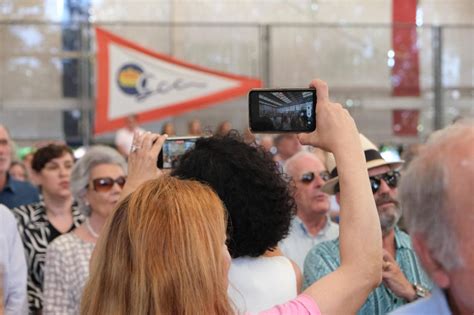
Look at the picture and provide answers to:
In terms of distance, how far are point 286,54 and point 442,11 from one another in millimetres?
2639

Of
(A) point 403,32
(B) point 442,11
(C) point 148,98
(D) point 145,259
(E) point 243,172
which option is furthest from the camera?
(B) point 442,11

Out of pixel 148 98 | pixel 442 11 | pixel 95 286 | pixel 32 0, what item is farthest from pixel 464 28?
pixel 95 286

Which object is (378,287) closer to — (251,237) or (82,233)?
→ (251,237)

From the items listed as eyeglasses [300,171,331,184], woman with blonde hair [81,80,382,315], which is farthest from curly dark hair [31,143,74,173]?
woman with blonde hair [81,80,382,315]

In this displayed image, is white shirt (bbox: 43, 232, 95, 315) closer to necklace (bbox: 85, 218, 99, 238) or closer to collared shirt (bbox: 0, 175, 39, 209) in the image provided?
necklace (bbox: 85, 218, 99, 238)

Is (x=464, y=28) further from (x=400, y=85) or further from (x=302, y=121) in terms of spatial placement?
(x=302, y=121)

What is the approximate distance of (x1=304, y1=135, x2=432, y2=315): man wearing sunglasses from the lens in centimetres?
382

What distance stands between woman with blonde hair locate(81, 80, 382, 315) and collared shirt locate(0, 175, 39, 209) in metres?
5.35

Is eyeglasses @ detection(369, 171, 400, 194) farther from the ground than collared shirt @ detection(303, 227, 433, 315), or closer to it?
farther from the ground

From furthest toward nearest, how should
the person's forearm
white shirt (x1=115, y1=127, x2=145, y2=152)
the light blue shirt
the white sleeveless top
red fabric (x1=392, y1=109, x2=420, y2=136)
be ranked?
red fabric (x1=392, y1=109, x2=420, y2=136)
white shirt (x1=115, y1=127, x2=145, y2=152)
the light blue shirt
the white sleeveless top
the person's forearm

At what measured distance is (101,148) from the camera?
5727 mm

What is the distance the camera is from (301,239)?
5.82m

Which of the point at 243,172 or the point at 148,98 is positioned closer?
the point at 243,172

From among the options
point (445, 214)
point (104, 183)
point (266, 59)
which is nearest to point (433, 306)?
point (445, 214)
